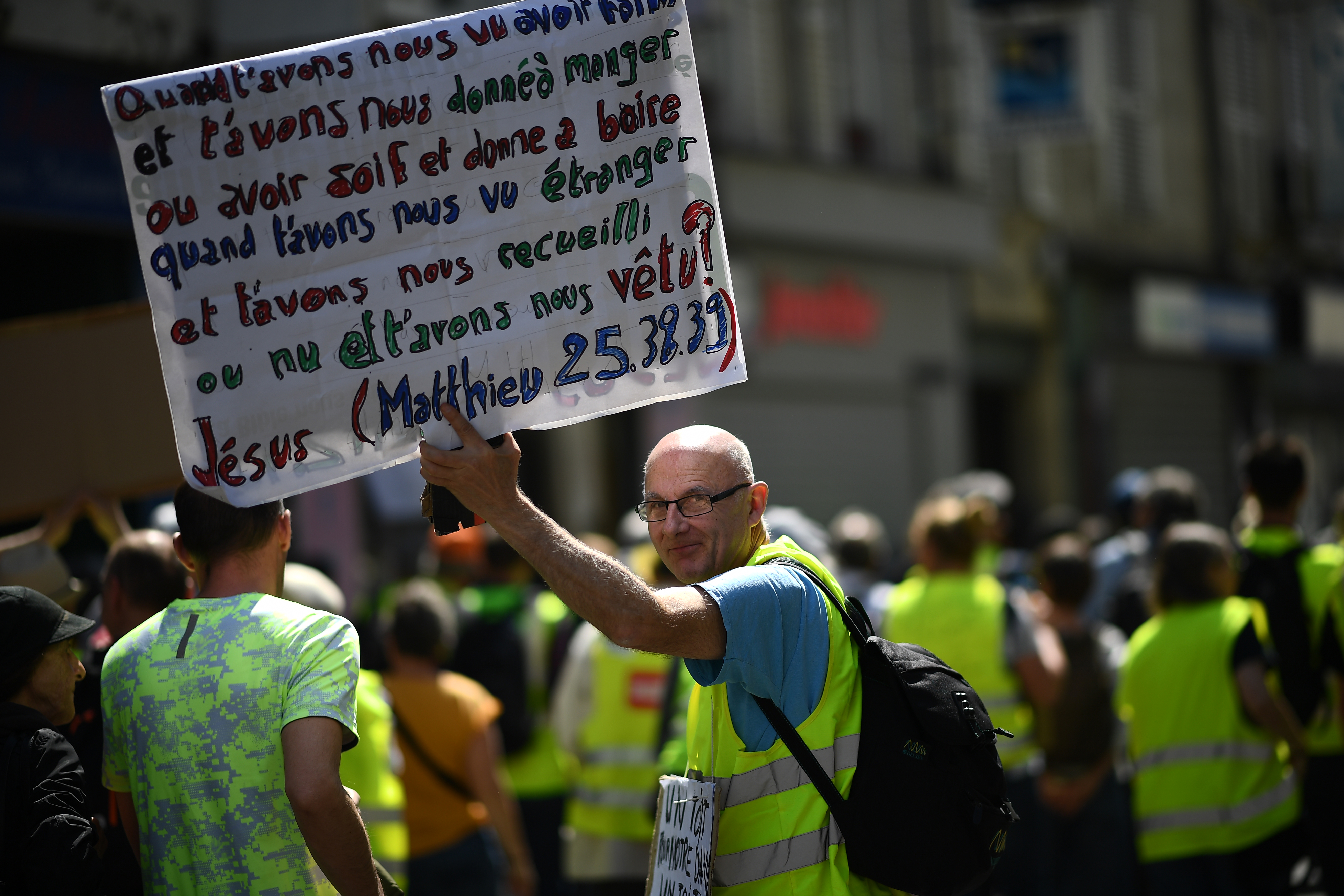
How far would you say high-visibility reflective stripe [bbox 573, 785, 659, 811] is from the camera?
5.62 m

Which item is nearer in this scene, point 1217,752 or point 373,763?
point 373,763

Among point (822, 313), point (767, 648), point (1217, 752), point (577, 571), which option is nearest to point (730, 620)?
point (767, 648)

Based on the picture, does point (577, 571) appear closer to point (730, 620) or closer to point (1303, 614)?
point (730, 620)

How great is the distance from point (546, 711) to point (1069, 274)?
13605mm

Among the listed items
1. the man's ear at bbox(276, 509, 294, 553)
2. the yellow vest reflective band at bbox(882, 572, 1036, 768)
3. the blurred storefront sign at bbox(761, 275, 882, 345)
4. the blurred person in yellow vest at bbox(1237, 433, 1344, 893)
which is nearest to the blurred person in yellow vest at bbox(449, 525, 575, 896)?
the yellow vest reflective band at bbox(882, 572, 1036, 768)

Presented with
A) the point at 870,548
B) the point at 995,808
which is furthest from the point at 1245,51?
the point at 995,808

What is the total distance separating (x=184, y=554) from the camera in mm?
3160

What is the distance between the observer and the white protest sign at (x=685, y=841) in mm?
2953

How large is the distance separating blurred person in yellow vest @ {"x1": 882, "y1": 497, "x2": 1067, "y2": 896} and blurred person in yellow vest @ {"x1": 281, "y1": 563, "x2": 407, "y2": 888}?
2330 millimetres

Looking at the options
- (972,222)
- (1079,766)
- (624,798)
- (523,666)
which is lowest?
(1079,766)

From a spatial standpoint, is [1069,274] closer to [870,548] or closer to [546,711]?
[870,548]

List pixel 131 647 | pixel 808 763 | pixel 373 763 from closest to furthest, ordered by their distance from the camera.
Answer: pixel 808 763 → pixel 131 647 → pixel 373 763

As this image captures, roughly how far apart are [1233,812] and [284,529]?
353 cm

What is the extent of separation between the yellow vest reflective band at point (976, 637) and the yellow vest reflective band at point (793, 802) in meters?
3.09
